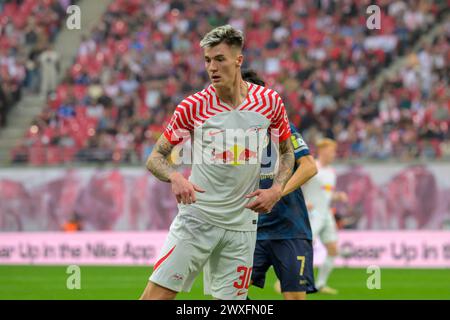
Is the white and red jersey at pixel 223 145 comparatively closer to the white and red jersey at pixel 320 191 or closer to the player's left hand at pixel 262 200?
the player's left hand at pixel 262 200

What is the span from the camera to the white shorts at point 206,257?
23.2 feet

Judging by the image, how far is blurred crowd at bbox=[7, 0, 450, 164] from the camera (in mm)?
24703

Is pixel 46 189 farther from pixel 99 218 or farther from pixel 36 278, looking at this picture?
pixel 36 278

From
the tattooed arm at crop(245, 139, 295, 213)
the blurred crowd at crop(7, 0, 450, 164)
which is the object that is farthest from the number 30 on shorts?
the blurred crowd at crop(7, 0, 450, 164)

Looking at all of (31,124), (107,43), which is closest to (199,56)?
(107,43)

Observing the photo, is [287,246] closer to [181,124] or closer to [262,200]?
[262,200]

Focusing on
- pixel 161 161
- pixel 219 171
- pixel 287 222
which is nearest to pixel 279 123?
pixel 219 171

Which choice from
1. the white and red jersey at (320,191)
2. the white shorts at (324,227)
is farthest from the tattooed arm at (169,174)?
the white shorts at (324,227)

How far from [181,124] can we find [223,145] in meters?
0.34

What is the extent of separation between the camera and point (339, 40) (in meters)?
28.6

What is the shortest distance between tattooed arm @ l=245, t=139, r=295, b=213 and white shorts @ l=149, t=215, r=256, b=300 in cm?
39

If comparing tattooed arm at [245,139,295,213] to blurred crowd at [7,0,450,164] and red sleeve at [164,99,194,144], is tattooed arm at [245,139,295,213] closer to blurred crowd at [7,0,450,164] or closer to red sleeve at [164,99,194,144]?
red sleeve at [164,99,194,144]

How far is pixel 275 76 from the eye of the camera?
2741cm
